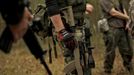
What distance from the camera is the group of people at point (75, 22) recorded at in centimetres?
259

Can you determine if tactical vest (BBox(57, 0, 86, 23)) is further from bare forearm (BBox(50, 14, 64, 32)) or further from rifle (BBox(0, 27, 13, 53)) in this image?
rifle (BBox(0, 27, 13, 53))

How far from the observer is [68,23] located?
523 cm

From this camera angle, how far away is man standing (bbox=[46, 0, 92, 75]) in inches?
186

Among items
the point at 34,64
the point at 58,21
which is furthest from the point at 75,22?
the point at 34,64

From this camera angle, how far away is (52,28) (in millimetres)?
5434

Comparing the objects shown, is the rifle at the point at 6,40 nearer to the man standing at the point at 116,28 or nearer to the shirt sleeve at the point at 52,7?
the shirt sleeve at the point at 52,7

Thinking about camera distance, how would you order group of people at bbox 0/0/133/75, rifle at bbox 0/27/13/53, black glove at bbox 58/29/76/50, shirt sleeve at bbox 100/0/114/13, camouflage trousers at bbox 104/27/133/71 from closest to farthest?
group of people at bbox 0/0/133/75 < rifle at bbox 0/27/13/53 < black glove at bbox 58/29/76/50 < shirt sleeve at bbox 100/0/114/13 < camouflage trousers at bbox 104/27/133/71

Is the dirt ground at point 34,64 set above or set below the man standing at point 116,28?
below

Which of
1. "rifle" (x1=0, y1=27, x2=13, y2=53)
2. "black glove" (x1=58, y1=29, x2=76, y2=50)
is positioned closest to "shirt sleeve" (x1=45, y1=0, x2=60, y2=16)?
"black glove" (x1=58, y1=29, x2=76, y2=50)

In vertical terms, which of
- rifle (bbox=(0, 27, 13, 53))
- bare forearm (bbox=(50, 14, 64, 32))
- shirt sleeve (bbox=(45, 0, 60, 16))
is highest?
rifle (bbox=(0, 27, 13, 53))

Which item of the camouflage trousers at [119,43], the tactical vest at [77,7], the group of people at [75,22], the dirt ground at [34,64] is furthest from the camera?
the dirt ground at [34,64]

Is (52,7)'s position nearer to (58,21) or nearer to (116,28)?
(58,21)

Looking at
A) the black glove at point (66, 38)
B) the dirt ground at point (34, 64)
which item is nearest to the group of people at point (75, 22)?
the black glove at point (66, 38)

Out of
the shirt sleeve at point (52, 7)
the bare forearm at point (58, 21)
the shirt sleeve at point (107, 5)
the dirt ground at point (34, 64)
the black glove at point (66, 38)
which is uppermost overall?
the shirt sleeve at point (52, 7)
